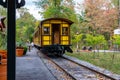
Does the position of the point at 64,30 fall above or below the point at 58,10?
below

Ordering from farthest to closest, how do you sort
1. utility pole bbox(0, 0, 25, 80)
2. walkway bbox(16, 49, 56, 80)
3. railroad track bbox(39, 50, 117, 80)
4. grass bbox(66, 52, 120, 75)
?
1. grass bbox(66, 52, 120, 75)
2. railroad track bbox(39, 50, 117, 80)
3. walkway bbox(16, 49, 56, 80)
4. utility pole bbox(0, 0, 25, 80)

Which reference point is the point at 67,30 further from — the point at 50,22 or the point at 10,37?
the point at 10,37

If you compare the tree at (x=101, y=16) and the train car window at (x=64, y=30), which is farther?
the tree at (x=101, y=16)

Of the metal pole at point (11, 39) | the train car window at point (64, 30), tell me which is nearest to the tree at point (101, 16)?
the train car window at point (64, 30)

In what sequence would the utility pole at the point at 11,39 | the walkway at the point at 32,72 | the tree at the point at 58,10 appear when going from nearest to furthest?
the utility pole at the point at 11,39 < the walkway at the point at 32,72 < the tree at the point at 58,10

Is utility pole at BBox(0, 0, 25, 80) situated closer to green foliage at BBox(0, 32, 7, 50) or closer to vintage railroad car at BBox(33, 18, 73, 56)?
green foliage at BBox(0, 32, 7, 50)

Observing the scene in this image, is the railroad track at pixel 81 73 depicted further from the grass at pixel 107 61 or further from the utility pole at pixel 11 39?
the utility pole at pixel 11 39

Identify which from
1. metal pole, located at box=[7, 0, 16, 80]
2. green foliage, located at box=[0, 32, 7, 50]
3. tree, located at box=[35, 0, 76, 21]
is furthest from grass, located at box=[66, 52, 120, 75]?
tree, located at box=[35, 0, 76, 21]

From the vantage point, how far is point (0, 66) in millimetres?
7695

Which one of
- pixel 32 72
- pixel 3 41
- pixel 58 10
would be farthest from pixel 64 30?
pixel 58 10

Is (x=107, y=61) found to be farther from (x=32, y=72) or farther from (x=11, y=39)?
(x=11, y=39)

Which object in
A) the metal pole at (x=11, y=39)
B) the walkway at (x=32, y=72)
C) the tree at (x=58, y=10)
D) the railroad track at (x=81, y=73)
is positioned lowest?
the railroad track at (x=81, y=73)

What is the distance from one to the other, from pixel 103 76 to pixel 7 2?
8821mm

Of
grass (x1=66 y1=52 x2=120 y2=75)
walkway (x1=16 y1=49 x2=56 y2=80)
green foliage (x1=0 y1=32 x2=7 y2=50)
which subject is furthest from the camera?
green foliage (x1=0 y1=32 x2=7 y2=50)
